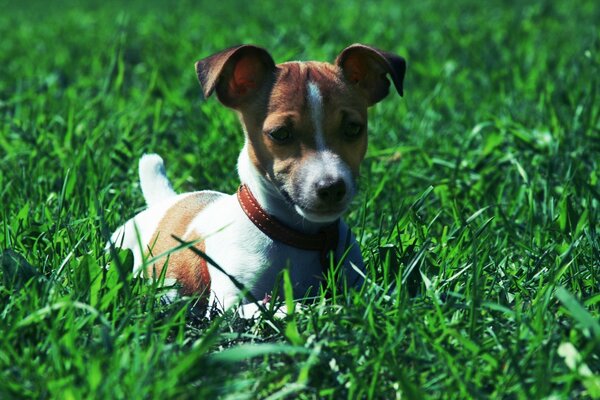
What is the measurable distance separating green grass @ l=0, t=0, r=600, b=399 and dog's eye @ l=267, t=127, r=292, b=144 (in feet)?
1.80

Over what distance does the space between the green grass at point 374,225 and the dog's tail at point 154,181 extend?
0.14 m

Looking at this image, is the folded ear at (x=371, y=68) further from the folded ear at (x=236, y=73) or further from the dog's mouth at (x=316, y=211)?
the dog's mouth at (x=316, y=211)

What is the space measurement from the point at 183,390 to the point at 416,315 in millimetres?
870

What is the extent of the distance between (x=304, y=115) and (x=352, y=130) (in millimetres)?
194

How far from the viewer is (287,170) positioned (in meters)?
3.34

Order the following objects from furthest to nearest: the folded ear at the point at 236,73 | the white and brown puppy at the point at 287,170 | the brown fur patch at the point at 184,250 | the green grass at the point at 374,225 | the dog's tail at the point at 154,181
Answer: the dog's tail at the point at 154,181, the brown fur patch at the point at 184,250, the folded ear at the point at 236,73, the white and brown puppy at the point at 287,170, the green grass at the point at 374,225

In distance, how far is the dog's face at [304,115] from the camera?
10.7 ft

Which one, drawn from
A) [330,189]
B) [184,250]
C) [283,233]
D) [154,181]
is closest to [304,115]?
[330,189]

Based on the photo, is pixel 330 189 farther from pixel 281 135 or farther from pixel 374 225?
pixel 374 225

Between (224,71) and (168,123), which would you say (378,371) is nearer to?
(224,71)

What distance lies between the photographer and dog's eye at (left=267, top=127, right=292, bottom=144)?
3361mm

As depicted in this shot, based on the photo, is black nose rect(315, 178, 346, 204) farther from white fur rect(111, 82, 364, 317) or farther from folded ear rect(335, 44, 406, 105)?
folded ear rect(335, 44, 406, 105)

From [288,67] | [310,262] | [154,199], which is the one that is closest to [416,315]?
[310,262]

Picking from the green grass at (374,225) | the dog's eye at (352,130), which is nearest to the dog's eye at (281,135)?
the dog's eye at (352,130)
